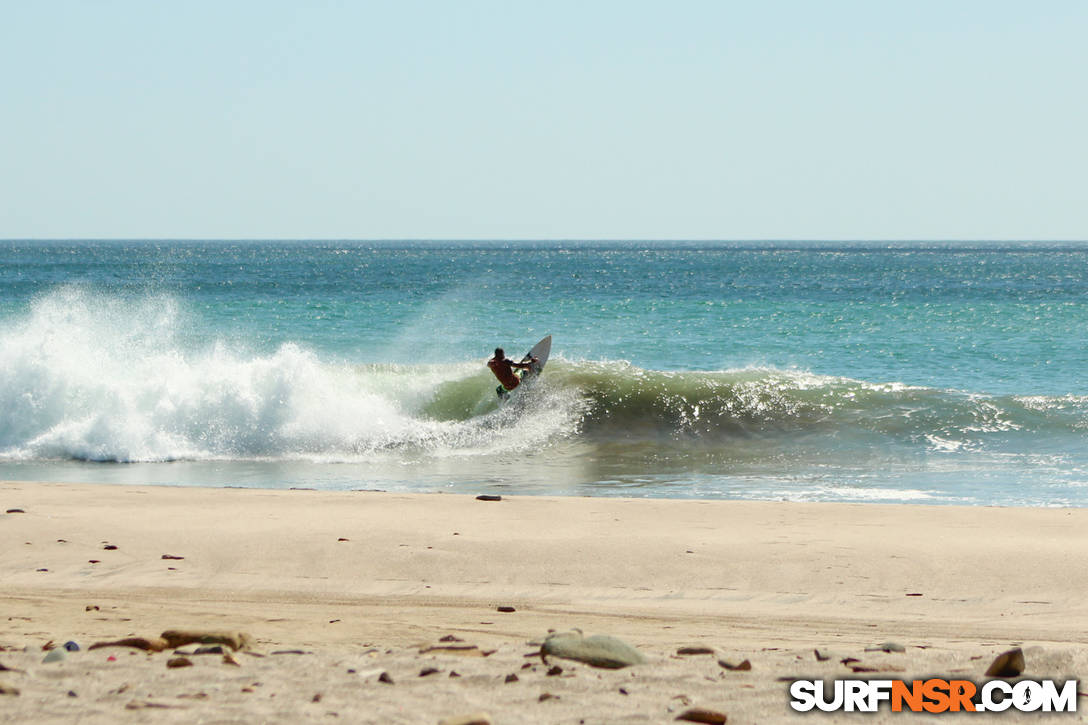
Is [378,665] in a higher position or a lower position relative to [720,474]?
higher

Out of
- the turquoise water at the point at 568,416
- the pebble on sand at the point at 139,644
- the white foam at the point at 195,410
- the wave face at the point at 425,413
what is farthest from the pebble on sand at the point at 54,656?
the white foam at the point at 195,410

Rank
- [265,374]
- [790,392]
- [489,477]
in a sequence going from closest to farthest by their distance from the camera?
[489,477]
[265,374]
[790,392]

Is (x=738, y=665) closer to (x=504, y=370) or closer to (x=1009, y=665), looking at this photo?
(x=1009, y=665)

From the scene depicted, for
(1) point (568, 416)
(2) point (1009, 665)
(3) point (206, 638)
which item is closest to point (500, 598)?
(3) point (206, 638)

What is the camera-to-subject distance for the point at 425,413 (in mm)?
18062

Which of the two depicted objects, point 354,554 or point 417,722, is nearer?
point 417,722

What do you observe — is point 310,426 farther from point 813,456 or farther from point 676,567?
point 676,567

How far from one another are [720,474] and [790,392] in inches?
228

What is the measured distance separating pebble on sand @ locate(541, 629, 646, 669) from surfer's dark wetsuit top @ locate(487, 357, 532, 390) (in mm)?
12620

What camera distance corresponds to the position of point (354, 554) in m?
7.47

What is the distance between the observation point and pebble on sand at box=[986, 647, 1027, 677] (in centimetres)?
450

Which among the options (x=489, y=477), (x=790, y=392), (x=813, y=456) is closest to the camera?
(x=489, y=477)

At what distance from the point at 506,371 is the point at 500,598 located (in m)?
11.3

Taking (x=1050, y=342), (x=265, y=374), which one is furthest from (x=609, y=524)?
(x=1050, y=342)
